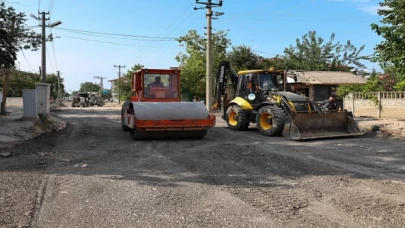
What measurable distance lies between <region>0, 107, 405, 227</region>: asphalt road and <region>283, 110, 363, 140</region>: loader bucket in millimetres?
1526

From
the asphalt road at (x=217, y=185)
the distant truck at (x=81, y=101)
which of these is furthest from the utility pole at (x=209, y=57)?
the distant truck at (x=81, y=101)

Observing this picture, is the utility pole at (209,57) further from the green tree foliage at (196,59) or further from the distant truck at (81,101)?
the distant truck at (81,101)

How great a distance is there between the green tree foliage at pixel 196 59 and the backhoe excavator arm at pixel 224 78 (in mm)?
22271

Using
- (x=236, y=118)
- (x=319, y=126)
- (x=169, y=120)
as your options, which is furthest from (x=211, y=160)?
(x=236, y=118)

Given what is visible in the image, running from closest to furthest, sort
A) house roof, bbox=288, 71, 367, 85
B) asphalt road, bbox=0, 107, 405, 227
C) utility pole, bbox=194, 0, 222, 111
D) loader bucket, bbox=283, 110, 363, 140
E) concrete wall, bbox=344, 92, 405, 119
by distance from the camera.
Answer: asphalt road, bbox=0, 107, 405, 227 → loader bucket, bbox=283, 110, 363, 140 → concrete wall, bbox=344, 92, 405, 119 → utility pole, bbox=194, 0, 222, 111 → house roof, bbox=288, 71, 367, 85

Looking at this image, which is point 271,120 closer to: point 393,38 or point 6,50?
point 393,38

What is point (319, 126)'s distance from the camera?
494 inches

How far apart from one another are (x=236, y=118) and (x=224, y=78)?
227 centimetres

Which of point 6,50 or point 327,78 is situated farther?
point 327,78

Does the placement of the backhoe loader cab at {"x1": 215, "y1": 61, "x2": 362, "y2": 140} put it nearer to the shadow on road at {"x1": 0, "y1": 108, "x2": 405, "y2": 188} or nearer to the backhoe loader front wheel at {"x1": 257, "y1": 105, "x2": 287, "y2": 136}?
the backhoe loader front wheel at {"x1": 257, "y1": 105, "x2": 287, "y2": 136}

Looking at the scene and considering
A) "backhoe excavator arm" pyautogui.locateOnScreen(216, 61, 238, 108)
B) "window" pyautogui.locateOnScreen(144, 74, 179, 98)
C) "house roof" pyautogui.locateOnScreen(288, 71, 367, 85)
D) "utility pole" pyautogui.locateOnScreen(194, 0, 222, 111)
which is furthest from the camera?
"house roof" pyautogui.locateOnScreen(288, 71, 367, 85)

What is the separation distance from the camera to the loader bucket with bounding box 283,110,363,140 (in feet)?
39.8

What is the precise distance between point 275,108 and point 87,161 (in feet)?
22.7

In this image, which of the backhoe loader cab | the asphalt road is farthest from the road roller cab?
the backhoe loader cab
